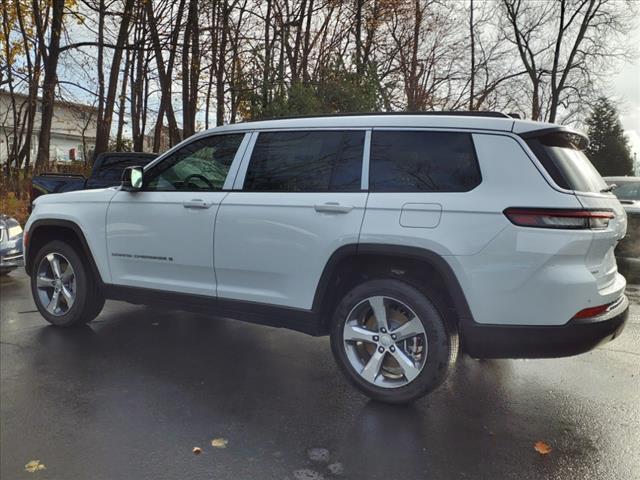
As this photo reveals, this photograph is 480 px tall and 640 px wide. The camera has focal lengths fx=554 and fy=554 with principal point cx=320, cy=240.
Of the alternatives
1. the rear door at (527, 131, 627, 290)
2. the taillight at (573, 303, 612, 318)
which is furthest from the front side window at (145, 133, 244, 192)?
the taillight at (573, 303, 612, 318)

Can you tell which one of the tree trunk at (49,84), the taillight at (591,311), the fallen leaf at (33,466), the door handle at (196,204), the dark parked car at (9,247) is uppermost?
the tree trunk at (49,84)

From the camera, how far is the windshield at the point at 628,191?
1035 cm

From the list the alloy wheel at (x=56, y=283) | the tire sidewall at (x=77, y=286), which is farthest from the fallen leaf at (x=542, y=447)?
the alloy wheel at (x=56, y=283)

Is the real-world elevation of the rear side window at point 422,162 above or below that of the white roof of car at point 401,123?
below

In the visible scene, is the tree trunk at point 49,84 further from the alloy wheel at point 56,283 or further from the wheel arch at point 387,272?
the wheel arch at point 387,272

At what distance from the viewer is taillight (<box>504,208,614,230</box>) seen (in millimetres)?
3008

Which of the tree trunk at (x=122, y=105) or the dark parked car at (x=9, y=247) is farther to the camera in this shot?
the tree trunk at (x=122, y=105)

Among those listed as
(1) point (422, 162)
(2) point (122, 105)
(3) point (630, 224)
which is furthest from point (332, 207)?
(2) point (122, 105)

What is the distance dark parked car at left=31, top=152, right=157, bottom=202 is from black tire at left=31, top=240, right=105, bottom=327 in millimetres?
4330

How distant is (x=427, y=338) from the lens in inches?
131

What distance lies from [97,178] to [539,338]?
8162 millimetres

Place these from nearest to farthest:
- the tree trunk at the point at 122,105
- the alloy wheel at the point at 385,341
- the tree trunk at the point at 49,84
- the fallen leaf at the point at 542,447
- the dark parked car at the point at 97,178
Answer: the fallen leaf at the point at 542,447 → the alloy wheel at the point at 385,341 → the dark parked car at the point at 97,178 → the tree trunk at the point at 49,84 → the tree trunk at the point at 122,105

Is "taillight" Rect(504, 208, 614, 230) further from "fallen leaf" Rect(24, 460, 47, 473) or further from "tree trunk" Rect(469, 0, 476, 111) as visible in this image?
"tree trunk" Rect(469, 0, 476, 111)

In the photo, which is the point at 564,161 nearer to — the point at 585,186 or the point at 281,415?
the point at 585,186
